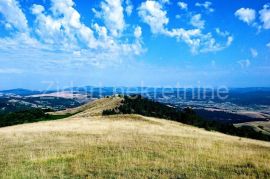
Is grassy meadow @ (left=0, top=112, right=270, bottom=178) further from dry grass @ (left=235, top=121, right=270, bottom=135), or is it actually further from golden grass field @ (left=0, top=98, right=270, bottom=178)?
dry grass @ (left=235, top=121, right=270, bottom=135)

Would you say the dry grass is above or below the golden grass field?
below

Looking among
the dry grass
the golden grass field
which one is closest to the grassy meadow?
the golden grass field

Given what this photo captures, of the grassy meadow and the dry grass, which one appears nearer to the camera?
the grassy meadow

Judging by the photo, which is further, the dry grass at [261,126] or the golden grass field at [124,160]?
the dry grass at [261,126]

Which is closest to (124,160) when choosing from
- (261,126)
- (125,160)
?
(125,160)

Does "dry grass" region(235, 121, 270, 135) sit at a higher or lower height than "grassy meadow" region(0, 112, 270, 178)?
lower

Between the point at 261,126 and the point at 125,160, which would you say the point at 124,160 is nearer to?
the point at 125,160

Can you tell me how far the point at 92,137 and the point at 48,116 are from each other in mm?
40978

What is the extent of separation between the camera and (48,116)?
233ft

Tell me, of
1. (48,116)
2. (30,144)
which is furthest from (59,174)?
(48,116)

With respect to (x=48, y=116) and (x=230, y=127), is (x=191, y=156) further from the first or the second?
(x=48, y=116)

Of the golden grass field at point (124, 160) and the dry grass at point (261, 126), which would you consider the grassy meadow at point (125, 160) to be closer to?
the golden grass field at point (124, 160)

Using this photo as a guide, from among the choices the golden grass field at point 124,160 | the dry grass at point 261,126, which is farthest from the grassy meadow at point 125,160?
the dry grass at point 261,126

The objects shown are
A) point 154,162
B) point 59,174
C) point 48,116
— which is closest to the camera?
point 59,174
